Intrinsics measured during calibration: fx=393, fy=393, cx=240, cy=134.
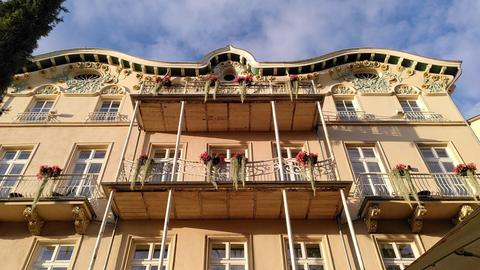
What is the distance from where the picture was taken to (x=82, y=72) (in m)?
16.6

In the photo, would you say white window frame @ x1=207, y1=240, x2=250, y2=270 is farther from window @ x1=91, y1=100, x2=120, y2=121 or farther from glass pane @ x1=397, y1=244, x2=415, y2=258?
window @ x1=91, y1=100, x2=120, y2=121

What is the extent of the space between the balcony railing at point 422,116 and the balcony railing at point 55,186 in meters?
11.0

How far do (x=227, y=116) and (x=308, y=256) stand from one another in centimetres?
548

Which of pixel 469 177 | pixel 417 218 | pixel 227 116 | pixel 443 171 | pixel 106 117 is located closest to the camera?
pixel 417 218

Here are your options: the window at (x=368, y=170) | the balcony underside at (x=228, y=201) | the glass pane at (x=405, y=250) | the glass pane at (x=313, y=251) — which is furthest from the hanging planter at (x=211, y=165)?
the glass pane at (x=405, y=250)

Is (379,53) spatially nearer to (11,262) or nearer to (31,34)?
(31,34)

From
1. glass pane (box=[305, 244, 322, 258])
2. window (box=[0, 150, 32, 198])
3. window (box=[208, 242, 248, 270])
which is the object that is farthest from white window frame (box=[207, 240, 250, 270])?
window (box=[0, 150, 32, 198])

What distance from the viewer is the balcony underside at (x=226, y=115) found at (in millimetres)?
13250

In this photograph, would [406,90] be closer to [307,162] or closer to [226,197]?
[307,162]

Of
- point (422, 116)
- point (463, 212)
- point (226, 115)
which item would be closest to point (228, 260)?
point (226, 115)

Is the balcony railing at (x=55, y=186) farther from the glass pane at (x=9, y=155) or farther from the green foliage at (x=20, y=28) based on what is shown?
the green foliage at (x=20, y=28)

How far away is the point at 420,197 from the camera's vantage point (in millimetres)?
10625

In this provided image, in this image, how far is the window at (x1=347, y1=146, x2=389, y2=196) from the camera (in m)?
11.7

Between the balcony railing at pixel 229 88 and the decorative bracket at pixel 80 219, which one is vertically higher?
the balcony railing at pixel 229 88
